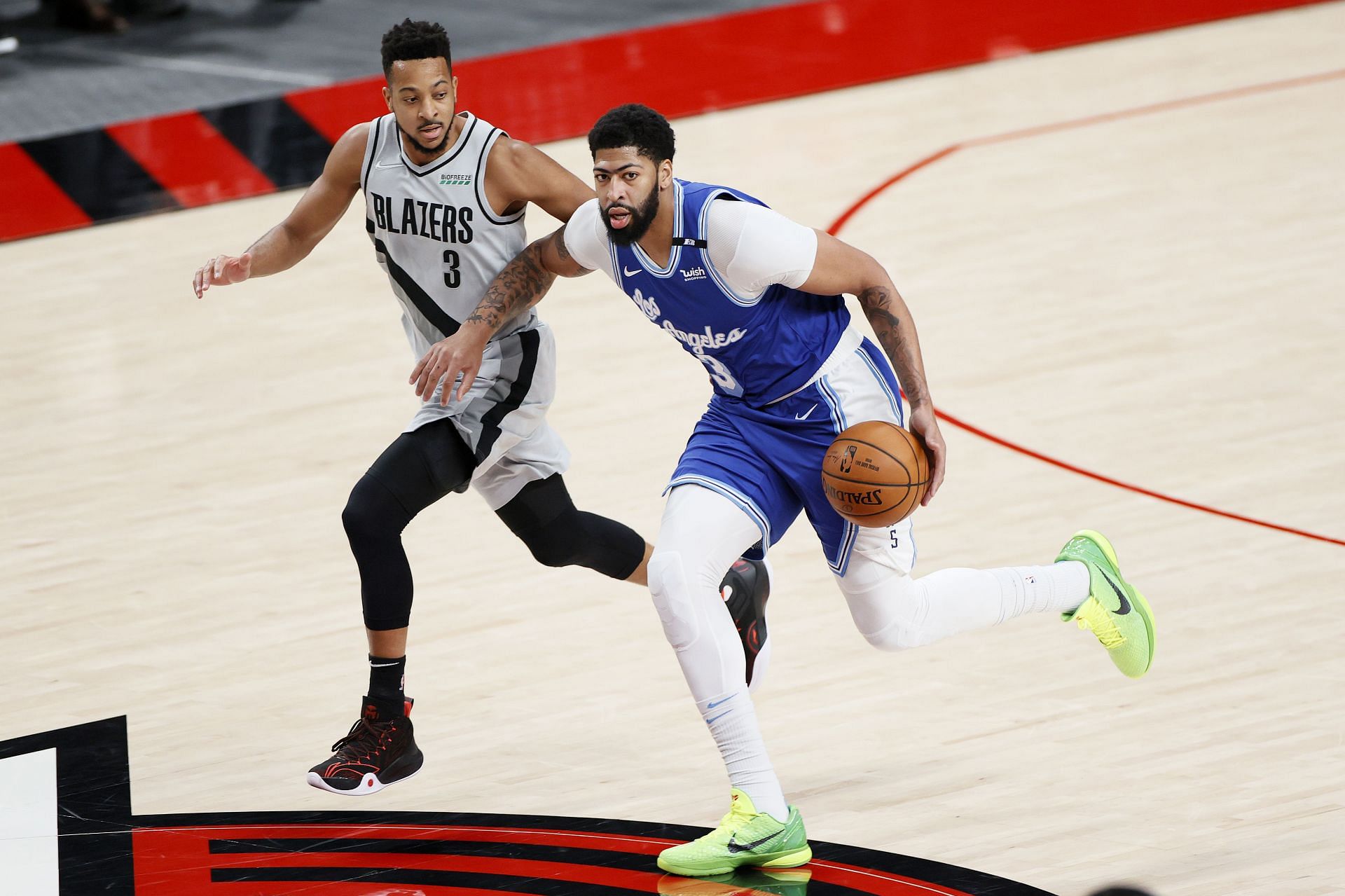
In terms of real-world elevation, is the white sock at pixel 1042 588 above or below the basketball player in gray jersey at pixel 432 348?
below

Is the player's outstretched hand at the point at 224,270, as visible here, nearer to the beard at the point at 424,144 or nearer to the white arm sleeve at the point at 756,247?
the beard at the point at 424,144

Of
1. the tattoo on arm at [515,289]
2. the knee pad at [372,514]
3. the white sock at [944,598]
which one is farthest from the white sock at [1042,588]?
the knee pad at [372,514]

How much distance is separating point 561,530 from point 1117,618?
4.97 feet

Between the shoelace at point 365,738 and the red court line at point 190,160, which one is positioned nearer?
the shoelace at point 365,738

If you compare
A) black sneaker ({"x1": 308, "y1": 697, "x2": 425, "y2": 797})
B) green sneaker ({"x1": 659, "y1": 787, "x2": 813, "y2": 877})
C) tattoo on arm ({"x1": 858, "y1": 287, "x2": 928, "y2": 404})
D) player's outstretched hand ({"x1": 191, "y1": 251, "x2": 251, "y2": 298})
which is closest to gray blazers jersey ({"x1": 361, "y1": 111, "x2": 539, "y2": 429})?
player's outstretched hand ({"x1": 191, "y1": 251, "x2": 251, "y2": 298})

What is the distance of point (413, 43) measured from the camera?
4.32m

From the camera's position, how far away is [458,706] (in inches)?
202

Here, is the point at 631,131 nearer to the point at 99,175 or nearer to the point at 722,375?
the point at 722,375

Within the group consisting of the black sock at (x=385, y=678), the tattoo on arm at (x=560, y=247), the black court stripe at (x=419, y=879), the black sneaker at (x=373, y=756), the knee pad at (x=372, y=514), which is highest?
the tattoo on arm at (x=560, y=247)

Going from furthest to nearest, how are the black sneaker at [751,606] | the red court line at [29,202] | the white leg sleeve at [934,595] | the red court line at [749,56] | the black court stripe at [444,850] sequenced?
the red court line at [749,56] → the red court line at [29,202] → the black sneaker at [751,606] → the white leg sleeve at [934,595] → the black court stripe at [444,850]

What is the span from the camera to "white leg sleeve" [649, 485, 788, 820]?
397cm

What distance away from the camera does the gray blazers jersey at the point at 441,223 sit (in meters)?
4.54

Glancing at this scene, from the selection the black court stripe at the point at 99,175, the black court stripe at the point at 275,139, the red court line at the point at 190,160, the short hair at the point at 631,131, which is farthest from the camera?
the black court stripe at the point at 275,139

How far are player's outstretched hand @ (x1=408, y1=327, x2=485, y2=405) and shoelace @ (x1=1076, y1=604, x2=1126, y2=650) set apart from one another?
1.71 m
